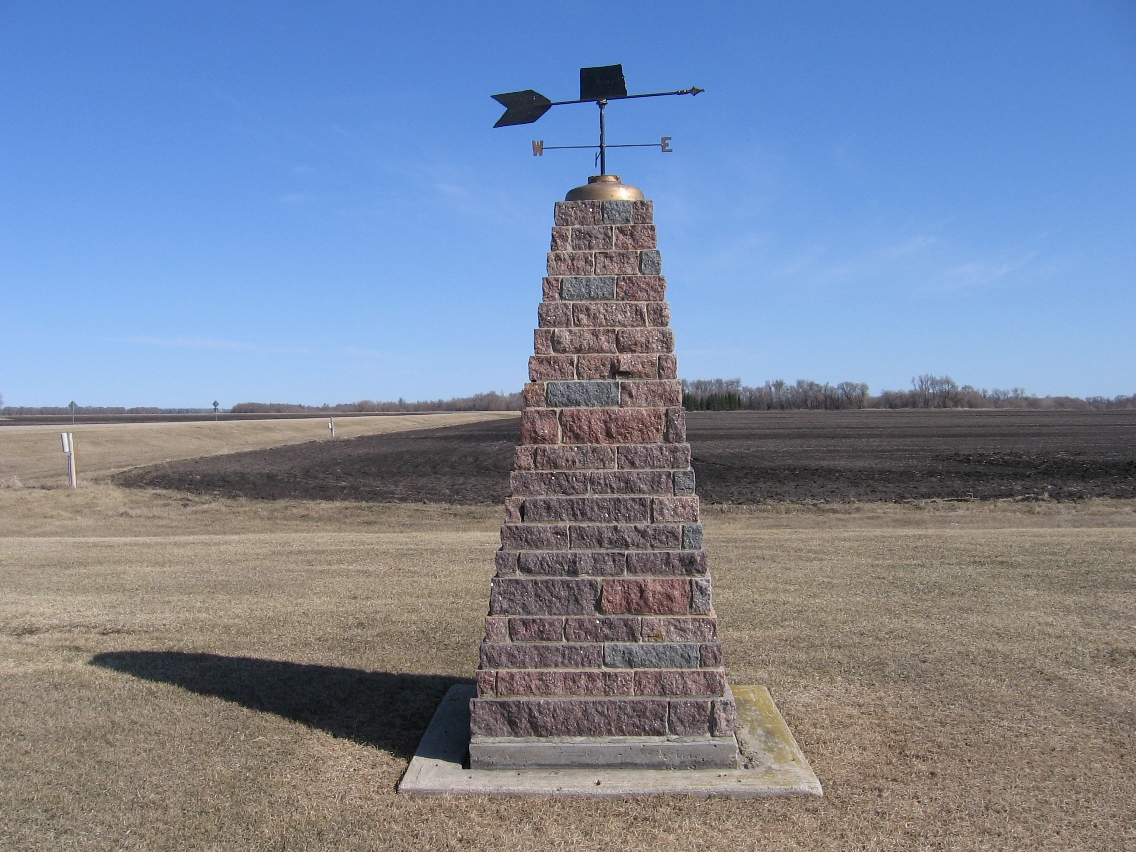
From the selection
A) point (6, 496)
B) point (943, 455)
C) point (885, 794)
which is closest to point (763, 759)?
point (885, 794)

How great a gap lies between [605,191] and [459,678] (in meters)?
3.72

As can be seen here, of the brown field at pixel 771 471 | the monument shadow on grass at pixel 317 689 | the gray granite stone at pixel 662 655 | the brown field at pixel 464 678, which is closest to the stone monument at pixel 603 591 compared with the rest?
the gray granite stone at pixel 662 655

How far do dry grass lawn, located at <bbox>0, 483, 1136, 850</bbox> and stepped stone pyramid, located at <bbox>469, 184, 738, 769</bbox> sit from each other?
0.44m

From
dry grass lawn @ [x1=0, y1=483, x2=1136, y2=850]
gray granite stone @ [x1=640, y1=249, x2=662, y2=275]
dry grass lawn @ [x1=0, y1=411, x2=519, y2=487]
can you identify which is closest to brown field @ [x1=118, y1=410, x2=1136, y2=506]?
dry grass lawn @ [x1=0, y1=411, x2=519, y2=487]

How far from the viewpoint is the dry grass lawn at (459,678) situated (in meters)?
4.22

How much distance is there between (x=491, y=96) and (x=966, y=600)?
21.7 feet

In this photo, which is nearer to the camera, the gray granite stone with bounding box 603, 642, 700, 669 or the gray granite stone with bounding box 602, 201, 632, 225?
the gray granite stone with bounding box 603, 642, 700, 669

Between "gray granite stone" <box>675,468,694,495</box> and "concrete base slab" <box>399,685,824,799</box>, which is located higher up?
"gray granite stone" <box>675,468,694,495</box>

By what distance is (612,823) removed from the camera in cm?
421

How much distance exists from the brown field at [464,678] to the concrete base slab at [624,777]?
10 cm

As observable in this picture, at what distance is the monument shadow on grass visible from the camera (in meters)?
5.54

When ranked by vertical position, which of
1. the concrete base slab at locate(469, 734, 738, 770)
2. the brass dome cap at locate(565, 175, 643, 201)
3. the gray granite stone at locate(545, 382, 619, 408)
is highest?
the brass dome cap at locate(565, 175, 643, 201)

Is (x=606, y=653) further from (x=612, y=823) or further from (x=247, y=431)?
(x=247, y=431)

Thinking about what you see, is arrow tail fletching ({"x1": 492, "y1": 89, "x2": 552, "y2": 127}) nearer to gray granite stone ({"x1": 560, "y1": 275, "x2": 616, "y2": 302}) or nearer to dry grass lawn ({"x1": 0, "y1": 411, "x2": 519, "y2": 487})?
gray granite stone ({"x1": 560, "y1": 275, "x2": 616, "y2": 302})
